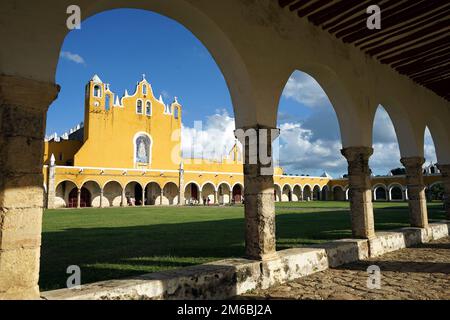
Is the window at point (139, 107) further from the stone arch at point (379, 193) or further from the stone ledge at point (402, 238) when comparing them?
the stone arch at point (379, 193)

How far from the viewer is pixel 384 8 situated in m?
4.96

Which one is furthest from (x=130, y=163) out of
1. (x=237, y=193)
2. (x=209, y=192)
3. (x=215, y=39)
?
(x=215, y=39)

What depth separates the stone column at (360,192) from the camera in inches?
241

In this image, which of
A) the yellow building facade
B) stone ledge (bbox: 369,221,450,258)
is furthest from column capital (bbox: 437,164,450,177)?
the yellow building facade

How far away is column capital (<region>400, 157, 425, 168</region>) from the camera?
27.5 ft

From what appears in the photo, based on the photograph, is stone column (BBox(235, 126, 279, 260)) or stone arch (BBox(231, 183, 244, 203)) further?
stone arch (BBox(231, 183, 244, 203))

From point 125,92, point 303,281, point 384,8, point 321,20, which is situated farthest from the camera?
point 125,92

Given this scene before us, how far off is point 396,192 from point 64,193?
37263 mm

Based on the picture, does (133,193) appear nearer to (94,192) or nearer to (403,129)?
(94,192)

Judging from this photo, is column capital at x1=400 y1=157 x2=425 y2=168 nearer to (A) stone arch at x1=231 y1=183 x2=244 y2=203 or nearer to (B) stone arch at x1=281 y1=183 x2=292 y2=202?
(A) stone arch at x1=231 y1=183 x2=244 y2=203

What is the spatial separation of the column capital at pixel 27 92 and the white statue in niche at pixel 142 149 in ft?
101
